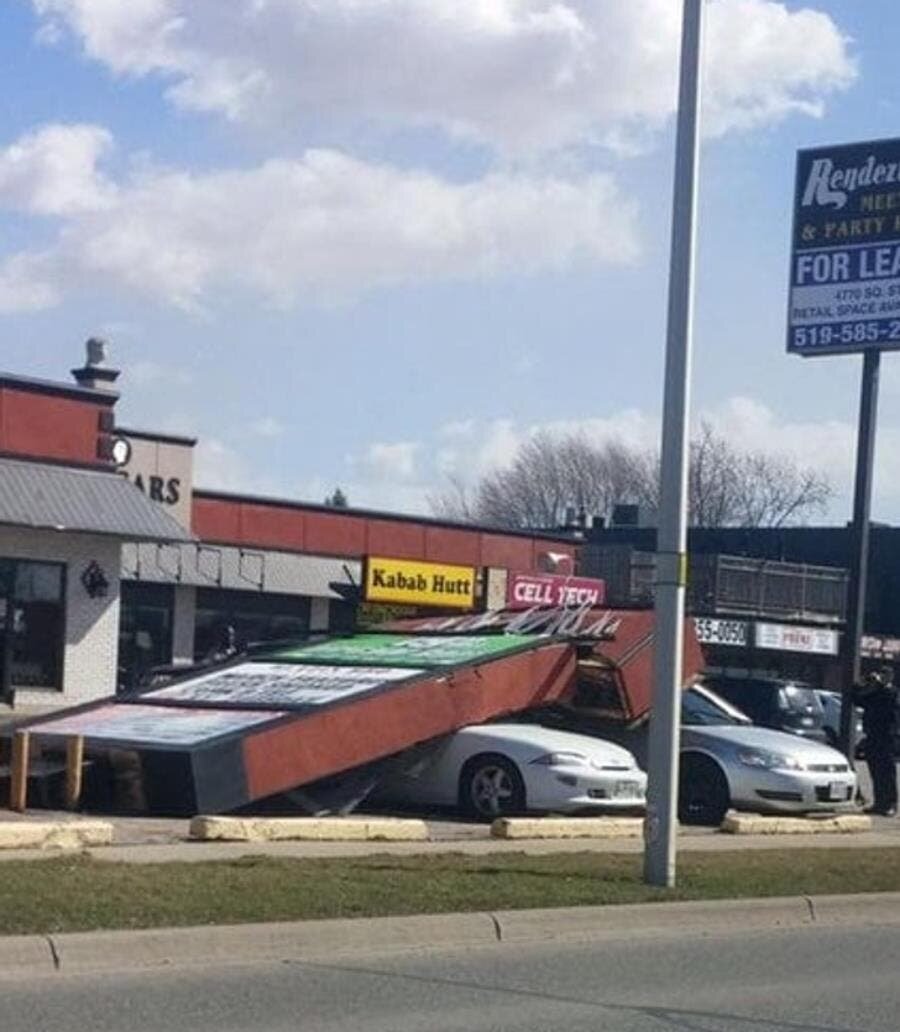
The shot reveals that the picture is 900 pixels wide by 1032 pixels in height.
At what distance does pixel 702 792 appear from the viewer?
2211 cm

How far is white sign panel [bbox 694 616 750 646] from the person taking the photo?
48812mm

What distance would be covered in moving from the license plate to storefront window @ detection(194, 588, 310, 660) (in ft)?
61.4

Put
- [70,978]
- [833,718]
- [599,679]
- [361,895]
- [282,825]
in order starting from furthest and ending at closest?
[833,718]
[599,679]
[282,825]
[361,895]
[70,978]

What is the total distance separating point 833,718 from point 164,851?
83.7 ft

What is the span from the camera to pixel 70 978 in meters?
10.8

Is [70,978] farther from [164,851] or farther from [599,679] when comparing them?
[599,679]

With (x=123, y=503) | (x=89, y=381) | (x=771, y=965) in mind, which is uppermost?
(x=89, y=381)

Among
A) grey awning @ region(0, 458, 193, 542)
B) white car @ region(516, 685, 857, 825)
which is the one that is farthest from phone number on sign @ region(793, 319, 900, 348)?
grey awning @ region(0, 458, 193, 542)

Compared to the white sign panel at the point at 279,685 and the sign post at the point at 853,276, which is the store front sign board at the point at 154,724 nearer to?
the white sign panel at the point at 279,685

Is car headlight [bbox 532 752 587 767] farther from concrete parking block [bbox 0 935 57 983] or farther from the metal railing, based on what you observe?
the metal railing

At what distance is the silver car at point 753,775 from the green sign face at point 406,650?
225cm

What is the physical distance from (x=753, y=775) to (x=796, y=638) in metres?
31.3

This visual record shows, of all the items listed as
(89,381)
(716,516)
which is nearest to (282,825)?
(89,381)

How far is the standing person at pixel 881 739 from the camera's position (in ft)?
78.6
